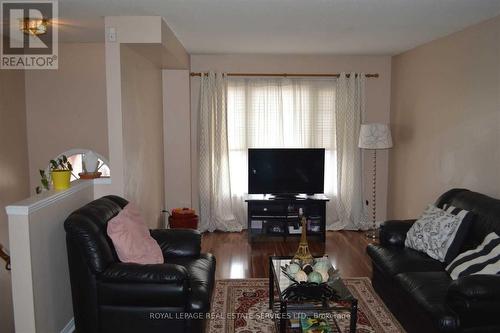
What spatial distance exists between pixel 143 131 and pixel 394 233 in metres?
2.78

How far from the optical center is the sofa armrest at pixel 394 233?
3799 mm

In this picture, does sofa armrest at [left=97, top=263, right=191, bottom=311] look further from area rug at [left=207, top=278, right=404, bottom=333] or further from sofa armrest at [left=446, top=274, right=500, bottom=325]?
sofa armrest at [left=446, top=274, right=500, bottom=325]

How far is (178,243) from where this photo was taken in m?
3.55

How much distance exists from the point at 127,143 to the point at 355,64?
3.59 meters

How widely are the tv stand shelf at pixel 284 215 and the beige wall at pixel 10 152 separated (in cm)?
285

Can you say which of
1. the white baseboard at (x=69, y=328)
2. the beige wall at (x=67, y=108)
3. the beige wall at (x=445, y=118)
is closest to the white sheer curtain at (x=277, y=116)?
the beige wall at (x=445, y=118)

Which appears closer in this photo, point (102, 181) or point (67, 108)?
point (102, 181)

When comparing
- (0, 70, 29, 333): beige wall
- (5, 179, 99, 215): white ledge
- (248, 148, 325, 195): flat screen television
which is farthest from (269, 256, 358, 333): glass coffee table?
(0, 70, 29, 333): beige wall

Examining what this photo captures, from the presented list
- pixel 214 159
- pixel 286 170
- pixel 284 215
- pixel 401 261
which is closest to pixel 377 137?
pixel 286 170

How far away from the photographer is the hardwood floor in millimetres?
4508

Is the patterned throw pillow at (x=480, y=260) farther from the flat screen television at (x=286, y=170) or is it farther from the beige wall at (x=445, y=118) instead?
the flat screen television at (x=286, y=170)

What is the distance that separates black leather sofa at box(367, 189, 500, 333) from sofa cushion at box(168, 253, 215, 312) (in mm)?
1413

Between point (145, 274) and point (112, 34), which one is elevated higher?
point (112, 34)

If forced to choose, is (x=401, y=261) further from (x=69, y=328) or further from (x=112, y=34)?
(x=112, y=34)
